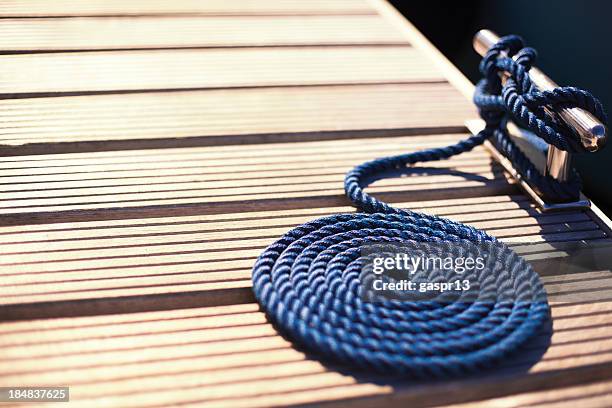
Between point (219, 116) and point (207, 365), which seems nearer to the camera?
point (207, 365)

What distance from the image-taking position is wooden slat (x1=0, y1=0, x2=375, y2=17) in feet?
6.49

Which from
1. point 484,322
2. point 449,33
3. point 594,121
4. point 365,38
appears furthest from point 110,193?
point 449,33

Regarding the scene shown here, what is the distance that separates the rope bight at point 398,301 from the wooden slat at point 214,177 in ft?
0.33

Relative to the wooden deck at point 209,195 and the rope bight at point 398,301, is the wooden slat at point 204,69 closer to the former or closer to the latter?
the wooden deck at point 209,195

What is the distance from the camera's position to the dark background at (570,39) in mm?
2197

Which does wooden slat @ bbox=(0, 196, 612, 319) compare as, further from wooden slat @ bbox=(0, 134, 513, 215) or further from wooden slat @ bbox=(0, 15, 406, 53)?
wooden slat @ bbox=(0, 15, 406, 53)

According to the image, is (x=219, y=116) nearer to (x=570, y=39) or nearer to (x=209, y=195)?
(x=209, y=195)

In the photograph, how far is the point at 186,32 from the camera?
73.9 inches

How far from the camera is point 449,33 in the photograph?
126 inches

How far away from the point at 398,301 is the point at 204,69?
0.93 m

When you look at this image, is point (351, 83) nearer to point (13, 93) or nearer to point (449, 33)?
point (13, 93)
